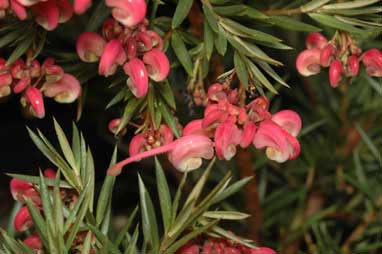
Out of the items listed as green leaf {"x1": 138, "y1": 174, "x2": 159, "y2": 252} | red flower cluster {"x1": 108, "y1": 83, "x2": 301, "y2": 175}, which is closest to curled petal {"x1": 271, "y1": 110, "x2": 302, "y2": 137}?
red flower cluster {"x1": 108, "y1": 83, "x2": 301, "y2": 175}

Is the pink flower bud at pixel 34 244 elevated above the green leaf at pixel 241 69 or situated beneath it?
situated beneath

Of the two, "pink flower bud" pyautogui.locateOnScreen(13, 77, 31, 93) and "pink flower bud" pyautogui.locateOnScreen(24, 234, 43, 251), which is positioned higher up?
"pink flower bud" pyautogui.locateOnScreen(13, 77, 31, 93)

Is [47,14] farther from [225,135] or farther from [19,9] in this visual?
[225,135]

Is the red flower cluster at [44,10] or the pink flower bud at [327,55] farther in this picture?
the pink flower bud at [327,55]

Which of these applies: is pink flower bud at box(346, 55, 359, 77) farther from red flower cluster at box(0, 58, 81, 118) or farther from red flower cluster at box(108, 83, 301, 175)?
red flower cluster at box(0, 58, 81, 118)

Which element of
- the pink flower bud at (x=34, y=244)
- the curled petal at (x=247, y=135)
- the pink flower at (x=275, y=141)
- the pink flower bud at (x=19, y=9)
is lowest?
the pink flower bud at (x=34, y=244)

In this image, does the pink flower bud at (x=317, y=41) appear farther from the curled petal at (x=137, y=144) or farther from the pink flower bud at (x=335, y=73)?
the curled petal at (x=137, y=144)

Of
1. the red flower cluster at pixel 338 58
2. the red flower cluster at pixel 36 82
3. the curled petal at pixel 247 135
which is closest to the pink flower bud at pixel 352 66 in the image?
the red flower cluster at pixel 338 58
